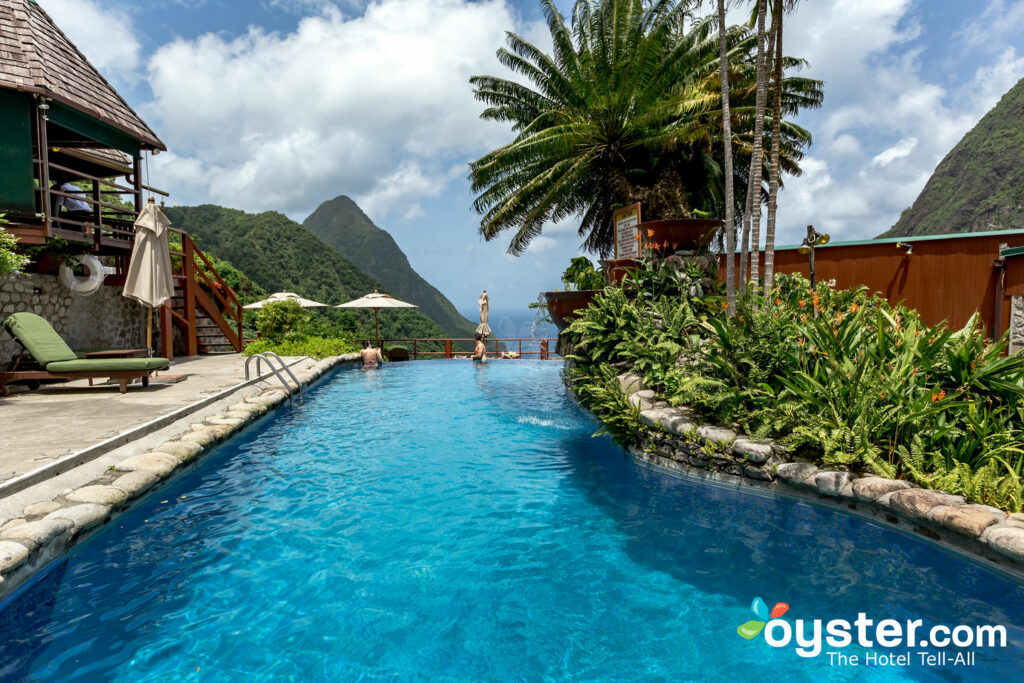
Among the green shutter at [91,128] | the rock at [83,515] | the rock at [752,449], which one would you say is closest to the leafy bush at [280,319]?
the green shutter at [91,128]

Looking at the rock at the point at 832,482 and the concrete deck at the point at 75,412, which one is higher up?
the concrete deck at the point at 75,412

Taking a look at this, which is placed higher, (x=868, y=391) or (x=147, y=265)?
(x=147, y=265)

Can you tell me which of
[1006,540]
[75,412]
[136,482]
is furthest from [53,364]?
[1006,540]

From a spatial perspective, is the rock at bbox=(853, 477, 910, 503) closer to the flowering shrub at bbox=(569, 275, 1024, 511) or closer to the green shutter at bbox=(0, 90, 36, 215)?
the flowering shrub at bbox=(569, 275, 1024, 511)

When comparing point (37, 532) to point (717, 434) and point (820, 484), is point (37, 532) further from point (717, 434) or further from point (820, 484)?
point (820, 484)

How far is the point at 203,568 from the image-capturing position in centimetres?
403

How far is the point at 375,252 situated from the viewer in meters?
102

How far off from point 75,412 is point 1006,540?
32.8ft

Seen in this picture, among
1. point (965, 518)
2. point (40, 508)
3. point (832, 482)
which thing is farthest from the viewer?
point (832, 482)

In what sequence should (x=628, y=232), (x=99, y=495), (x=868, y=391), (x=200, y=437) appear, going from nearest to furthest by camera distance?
(x=99, y=495) → (x=868, y=391) → (x=200, y=437) → (x=628, y=232)

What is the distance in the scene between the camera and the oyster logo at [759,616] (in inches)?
128

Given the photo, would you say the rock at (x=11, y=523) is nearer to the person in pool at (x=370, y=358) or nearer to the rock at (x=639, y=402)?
the rock at (x=639, y=402)

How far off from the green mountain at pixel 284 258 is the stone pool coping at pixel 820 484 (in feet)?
134

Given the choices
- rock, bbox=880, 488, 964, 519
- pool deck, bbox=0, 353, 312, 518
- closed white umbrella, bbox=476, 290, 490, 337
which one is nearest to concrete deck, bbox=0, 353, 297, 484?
pool deck, bbox=0, 353, 312, 518
